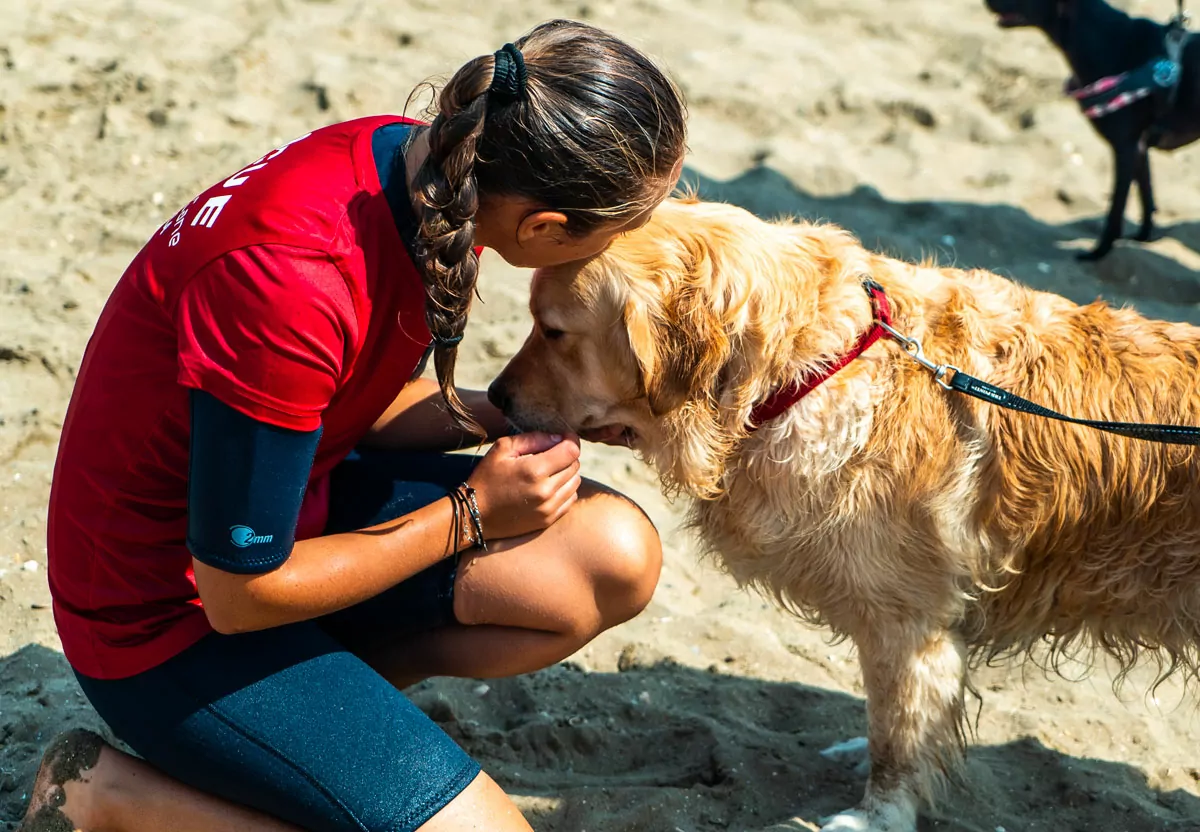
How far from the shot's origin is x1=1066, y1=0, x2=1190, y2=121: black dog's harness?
5891 millimetres

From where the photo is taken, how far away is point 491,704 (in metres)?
3.21

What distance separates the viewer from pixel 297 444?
198 cm

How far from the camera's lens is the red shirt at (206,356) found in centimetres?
194

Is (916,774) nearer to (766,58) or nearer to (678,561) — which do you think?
(678,561)

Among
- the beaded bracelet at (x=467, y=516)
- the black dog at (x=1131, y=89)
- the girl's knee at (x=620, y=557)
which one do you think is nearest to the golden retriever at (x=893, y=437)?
the girl's knee at (x=620, y=557)

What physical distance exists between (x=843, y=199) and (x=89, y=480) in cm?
461

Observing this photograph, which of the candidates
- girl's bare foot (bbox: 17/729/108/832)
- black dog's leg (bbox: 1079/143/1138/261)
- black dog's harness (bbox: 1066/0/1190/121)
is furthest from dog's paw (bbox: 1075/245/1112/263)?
girl's bare foot (bbox: 17/729/108/832)

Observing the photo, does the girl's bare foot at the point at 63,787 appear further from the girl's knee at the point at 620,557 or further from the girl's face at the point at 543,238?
the girl's face at the point at 543,238

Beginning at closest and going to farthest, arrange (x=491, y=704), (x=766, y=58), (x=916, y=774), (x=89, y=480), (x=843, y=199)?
1. (x=89, y=480)
2. (x=916, y=774)
3. (x=491, y=704)
4. (x=843, y=199)
5. (x=766, y=58)

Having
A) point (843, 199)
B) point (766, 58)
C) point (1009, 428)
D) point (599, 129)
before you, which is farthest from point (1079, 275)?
point (599, 129)

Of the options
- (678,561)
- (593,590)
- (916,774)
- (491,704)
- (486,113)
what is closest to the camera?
(486,113)

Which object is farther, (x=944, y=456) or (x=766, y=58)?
(x=766, y=58)

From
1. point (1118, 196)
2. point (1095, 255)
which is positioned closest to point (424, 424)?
point (1095, 255)

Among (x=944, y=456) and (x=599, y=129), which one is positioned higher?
(x=599, y=129)
